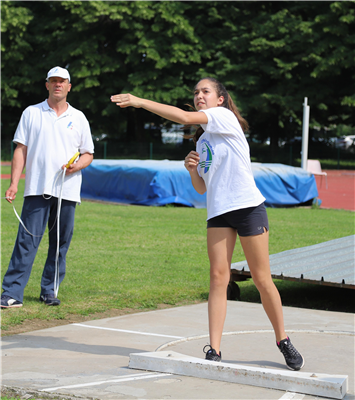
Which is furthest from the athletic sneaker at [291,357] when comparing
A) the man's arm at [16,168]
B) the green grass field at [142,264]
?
the man's arm at [16,168]

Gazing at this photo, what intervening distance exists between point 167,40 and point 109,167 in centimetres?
2008

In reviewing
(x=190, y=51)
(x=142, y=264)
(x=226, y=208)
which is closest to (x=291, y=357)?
(x=226, y=208)

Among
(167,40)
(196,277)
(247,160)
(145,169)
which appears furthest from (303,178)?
(167,40)

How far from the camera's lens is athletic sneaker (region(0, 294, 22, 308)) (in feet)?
18.8

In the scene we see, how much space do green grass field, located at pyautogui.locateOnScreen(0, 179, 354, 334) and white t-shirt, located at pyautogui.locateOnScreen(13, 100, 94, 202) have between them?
1175 millimetres

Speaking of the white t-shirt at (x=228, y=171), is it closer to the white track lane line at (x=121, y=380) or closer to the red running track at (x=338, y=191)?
the white track lane line at (x=121, y=380)

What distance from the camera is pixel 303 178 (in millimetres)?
18219

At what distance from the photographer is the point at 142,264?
823 centimetres

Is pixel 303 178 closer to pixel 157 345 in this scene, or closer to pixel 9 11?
pixel 157 345

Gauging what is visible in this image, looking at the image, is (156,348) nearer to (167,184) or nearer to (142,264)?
(142,264)

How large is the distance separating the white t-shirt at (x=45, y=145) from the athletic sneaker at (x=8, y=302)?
1.03 meters

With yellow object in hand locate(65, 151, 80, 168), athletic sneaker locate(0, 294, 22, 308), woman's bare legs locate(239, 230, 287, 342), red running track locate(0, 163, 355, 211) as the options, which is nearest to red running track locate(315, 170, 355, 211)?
red running track locate(0, 163, 355, 211)

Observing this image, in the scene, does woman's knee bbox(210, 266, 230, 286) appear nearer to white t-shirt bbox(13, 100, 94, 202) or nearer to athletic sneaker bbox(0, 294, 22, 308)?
white t-shirt bbox(13, 100, 94, 202)

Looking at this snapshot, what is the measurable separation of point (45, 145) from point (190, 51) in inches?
1276
